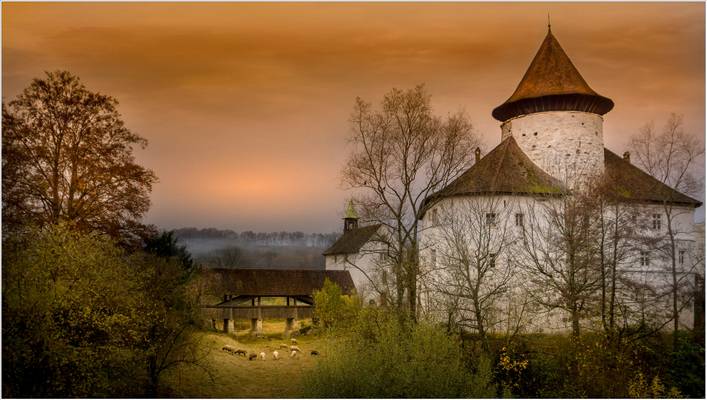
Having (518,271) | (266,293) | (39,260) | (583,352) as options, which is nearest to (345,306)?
(266,293)

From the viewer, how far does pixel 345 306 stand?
2703cm

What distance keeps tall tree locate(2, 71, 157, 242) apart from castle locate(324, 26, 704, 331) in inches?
388

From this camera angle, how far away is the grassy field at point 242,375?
17.2 metres

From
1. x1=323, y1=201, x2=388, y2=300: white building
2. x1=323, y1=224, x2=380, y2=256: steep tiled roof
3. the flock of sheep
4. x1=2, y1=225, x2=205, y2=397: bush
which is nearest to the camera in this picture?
x1=2, y1=225, x2=205, y2=397: bush

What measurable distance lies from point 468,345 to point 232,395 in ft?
23.2

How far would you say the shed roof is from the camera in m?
29.9

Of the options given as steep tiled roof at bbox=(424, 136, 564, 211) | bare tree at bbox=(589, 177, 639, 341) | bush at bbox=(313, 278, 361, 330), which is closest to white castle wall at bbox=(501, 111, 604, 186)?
steep tiled roof at bbox=(424, 136, 564, 211)

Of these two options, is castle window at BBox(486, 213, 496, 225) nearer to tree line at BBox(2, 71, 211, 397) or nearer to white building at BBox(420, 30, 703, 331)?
white building at BBox(420, 30, 703, 331)

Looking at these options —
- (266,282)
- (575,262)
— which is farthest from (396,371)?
(266,282)

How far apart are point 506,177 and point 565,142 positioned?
3.36m

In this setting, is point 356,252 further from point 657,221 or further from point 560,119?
point 657,221

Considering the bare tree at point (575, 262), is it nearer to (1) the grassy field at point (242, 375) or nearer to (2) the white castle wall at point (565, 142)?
(2) the white castle wall at point (565, 142)

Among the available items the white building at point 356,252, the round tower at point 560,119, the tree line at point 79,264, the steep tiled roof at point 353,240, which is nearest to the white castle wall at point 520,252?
the round tower at point 560,119

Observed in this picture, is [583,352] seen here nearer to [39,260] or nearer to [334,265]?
[39,260]
